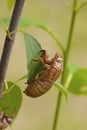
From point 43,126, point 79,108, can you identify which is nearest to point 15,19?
point 43,126

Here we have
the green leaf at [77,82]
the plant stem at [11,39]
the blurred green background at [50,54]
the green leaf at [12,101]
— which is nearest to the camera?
the plant stem at [11,39]

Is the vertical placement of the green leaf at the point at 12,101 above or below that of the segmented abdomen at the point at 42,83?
below

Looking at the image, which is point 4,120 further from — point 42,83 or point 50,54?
point 50,54

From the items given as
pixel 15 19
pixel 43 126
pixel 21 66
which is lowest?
pixel 43 126

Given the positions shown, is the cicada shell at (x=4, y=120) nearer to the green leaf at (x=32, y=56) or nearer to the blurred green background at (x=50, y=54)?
the green leaf at (x=32, y=56)

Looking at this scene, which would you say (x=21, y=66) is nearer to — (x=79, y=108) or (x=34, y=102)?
(x=34, y=102)

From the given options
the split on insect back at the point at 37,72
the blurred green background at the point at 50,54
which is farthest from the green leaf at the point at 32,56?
the blurred green background at the point at 50,54

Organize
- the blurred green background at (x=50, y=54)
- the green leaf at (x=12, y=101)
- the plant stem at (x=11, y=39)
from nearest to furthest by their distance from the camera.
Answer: the plant stem at (x=11, y=39) → the green leaf at (x=12, y=101) → the blurred green background at (x=50, y=54)
